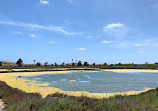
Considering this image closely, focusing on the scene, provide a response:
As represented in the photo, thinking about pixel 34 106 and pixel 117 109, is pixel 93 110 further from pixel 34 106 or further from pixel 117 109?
pixel 34 106

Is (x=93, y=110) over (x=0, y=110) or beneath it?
over

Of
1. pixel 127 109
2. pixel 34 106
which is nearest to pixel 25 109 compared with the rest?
pixel 34 106

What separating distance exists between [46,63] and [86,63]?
186 ft

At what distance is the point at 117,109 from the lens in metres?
7.37

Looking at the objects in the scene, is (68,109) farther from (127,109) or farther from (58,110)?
(127,109)

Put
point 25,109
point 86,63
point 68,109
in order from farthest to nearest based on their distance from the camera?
1. point 86,63
2. point 25,109
3. point 68,109

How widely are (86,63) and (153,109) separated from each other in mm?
156633

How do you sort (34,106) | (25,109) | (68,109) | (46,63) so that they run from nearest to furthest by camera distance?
1. (68,109)
2. (25,109)
3. (34,106)
4. (46,63)

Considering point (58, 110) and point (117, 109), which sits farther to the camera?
point (117, 109)

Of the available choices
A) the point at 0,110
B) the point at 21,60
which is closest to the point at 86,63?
the point at 21,60

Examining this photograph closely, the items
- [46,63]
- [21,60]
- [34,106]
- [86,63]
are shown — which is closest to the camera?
[34,106]

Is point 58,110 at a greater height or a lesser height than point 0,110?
greater

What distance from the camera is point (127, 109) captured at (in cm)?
722

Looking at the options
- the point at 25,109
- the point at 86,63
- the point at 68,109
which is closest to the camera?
the point at 68,109
